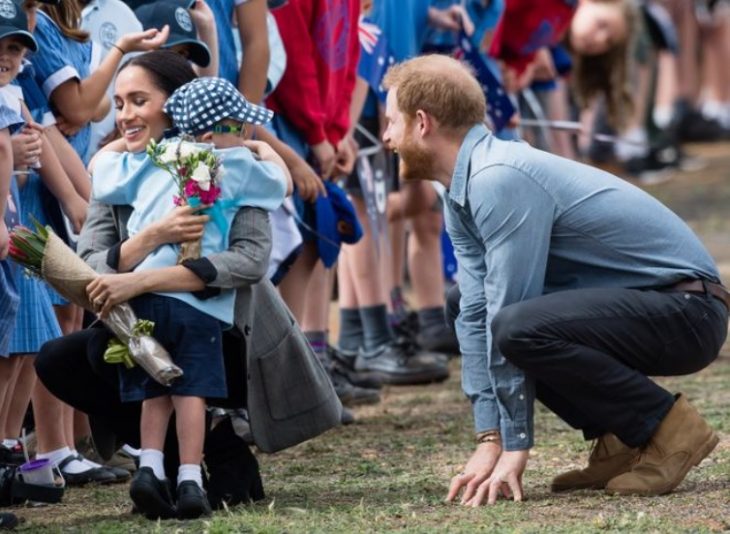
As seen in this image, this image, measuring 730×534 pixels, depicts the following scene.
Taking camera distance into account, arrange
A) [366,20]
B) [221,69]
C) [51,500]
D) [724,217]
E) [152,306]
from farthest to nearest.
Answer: [724,217] → [366,20] → [221,69] → [51,500] → [152,306]

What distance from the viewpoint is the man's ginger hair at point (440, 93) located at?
15.5ft

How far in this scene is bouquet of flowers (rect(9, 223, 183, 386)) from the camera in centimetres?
450

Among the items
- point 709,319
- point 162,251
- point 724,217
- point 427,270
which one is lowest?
point 724,217

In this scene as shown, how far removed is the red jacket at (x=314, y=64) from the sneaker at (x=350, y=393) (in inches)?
36.9

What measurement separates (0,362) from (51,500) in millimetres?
449

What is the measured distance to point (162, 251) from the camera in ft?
15.3

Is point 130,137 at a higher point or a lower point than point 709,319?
higher

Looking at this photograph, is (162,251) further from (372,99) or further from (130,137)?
(372,99)

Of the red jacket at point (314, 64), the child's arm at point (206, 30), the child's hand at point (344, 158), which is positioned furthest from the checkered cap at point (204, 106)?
the child's hand at point (344, 158)

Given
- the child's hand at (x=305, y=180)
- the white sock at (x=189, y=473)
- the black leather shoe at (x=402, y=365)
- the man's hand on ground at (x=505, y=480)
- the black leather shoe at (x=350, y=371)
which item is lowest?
the black leather shoe at (x=402, y=365)

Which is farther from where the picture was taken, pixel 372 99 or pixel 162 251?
pixel 372 99

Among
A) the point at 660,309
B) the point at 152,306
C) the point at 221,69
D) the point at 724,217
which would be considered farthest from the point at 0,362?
the point at 724,217

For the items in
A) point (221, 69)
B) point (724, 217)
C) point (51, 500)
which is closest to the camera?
point (51, 500)

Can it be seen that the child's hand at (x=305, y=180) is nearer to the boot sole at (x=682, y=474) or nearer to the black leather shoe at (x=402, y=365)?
the black leather shoe at (x=402, y=365)
